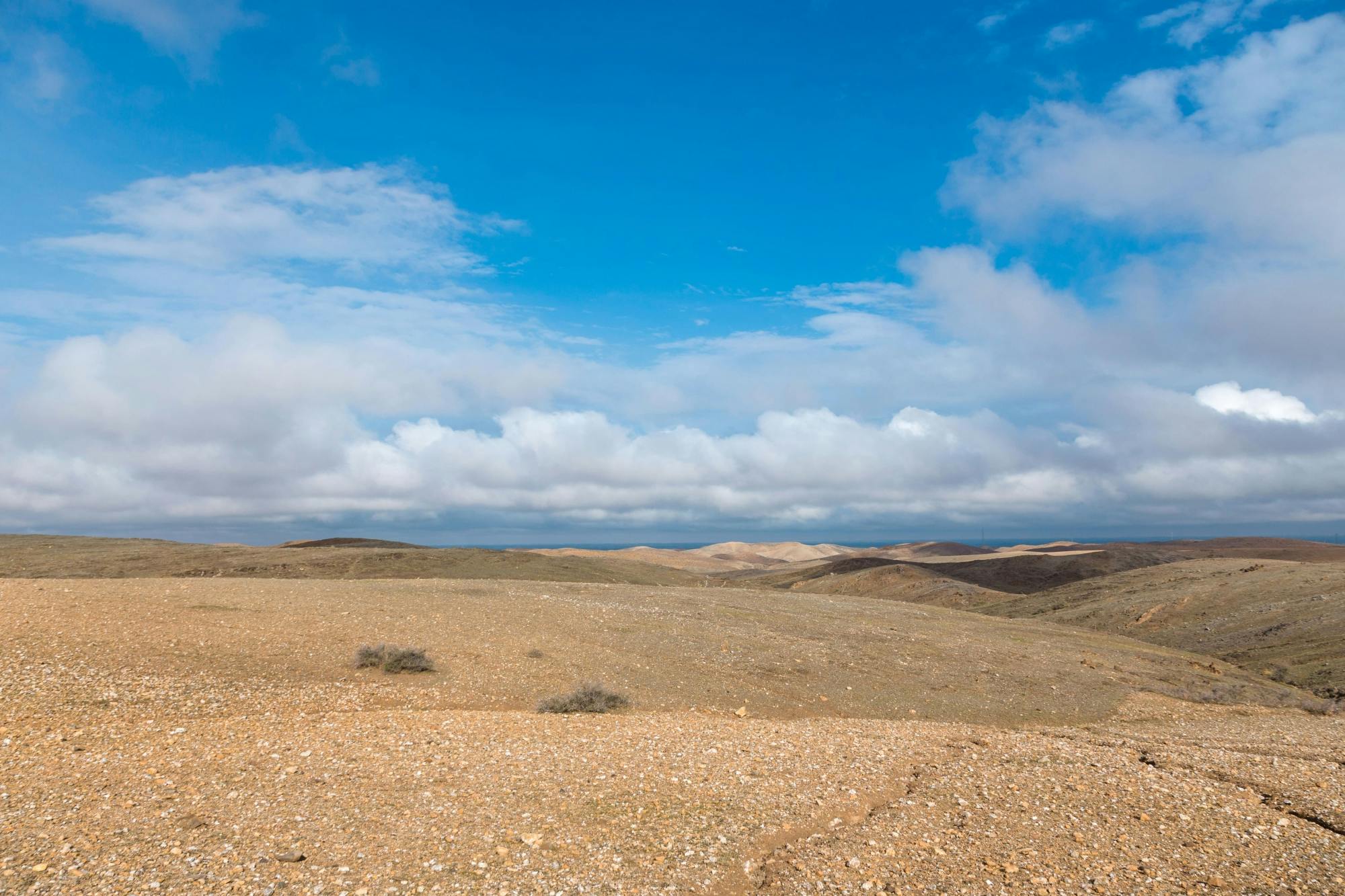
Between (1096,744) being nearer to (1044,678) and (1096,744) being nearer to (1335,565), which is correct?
(1044,678)

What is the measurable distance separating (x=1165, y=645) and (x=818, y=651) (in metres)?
20.0

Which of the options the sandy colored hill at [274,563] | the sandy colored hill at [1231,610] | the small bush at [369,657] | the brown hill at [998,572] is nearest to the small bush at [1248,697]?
the sandy colored hill at [1231,610]

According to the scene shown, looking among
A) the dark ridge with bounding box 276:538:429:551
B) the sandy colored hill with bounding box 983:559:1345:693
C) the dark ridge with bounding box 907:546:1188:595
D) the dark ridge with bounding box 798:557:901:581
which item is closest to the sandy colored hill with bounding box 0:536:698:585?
the dark ridge with bounding box 276:538:429:551

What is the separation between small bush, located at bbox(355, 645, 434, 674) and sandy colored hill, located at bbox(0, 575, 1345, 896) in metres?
0.34

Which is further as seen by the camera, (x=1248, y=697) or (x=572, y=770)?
(x=1248, y=697)

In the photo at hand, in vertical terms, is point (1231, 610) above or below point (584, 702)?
below

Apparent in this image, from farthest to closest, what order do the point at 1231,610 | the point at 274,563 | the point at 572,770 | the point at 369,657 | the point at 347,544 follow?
the point at 347,544 → the point at 274,563 → the point at 1231,610 → the point at 369,657 → the point at 572,770

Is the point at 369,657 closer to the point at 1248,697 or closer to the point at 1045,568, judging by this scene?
the point at 1248,697

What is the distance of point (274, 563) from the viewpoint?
145 ft

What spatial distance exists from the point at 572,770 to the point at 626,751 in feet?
4.57

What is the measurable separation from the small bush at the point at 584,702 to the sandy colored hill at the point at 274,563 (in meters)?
24.9

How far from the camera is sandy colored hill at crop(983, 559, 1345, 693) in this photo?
29828 mm

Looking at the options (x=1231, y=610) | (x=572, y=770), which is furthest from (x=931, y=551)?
(x=572, y=770)

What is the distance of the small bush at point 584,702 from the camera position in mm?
16625
